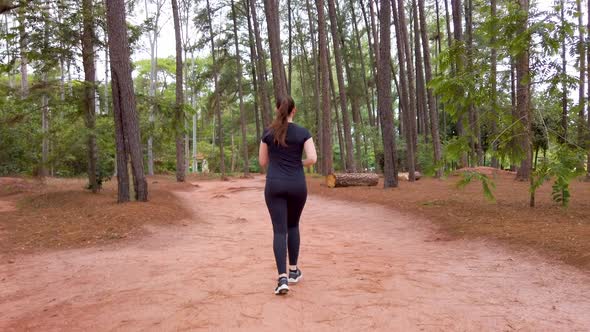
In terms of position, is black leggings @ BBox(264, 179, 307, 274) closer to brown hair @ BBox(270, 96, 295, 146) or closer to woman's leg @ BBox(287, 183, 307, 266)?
woman's leg @ BBox(287, 183, 307, 266)

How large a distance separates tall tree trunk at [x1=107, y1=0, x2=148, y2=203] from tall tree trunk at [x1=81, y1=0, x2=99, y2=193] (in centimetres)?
199

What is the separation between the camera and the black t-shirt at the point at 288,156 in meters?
3.93

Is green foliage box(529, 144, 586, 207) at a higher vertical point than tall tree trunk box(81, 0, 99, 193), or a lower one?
lower

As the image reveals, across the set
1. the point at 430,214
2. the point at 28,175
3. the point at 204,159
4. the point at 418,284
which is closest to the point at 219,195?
the point at 430,214

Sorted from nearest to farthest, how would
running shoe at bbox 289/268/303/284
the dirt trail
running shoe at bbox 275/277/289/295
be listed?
the dirt trail
running shoe at bbox 275/277/289/295
running shoe at bbox 289/268/303/284

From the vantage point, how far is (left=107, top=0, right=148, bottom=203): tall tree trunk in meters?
10.0

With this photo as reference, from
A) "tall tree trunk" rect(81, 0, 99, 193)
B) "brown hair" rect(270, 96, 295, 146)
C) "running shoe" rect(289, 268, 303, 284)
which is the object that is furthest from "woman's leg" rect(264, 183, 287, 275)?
"tall tree trunk" rect(81, 0, 99, 193)

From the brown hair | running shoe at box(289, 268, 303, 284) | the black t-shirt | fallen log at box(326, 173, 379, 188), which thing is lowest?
running shoe at box(289, 268, 303, 284)

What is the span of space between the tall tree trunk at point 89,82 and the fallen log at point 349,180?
8168 millimetres

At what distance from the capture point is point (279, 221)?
3.93m

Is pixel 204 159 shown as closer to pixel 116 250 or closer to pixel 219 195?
pixel 219 195

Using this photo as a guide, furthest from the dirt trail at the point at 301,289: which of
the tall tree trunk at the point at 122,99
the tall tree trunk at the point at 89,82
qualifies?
the tall tree trunk at the point at 89,82

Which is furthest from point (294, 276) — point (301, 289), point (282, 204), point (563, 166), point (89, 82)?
point (89, 82)

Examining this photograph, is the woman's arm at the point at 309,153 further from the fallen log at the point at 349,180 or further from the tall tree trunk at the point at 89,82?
the fallen log at the point at 349,180
